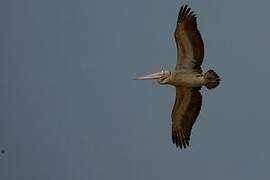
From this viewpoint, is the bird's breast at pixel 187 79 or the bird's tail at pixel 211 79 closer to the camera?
the bird's tail at pixel 211 79

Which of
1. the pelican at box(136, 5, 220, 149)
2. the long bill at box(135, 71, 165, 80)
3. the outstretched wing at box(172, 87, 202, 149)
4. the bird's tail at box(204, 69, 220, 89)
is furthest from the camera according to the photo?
the outstretched wing at box(172, 87, 202, 149)

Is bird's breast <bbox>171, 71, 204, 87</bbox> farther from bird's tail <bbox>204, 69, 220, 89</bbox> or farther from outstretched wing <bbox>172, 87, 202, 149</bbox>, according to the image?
outstretched wing <bbox>172, 87, 202, 149</bbox>

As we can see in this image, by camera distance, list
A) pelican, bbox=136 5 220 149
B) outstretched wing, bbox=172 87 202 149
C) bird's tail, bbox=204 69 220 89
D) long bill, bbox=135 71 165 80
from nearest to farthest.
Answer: bird's tail, bbox=204 69 220 89, pelican, bbox=136 5 220 149, long bill, bbox=135 71 165 80, outstretched wing, bbox=172 87 202 149

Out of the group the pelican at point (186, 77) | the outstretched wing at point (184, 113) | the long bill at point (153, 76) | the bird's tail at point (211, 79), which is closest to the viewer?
the bird's tail at point (211, 79)

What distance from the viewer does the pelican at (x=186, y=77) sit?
61.5ft

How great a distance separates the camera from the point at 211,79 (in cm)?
1828

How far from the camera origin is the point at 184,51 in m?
19.1

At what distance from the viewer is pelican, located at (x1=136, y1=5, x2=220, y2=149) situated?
61.5 feet

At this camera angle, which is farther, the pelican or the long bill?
the long bill

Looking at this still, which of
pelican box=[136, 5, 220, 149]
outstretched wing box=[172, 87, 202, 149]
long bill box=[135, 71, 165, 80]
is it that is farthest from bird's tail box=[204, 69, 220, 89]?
long bill box=[135, 71, 165, 80]

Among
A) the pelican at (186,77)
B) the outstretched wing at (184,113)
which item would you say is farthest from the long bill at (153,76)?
the outstretched wing at (184,113)

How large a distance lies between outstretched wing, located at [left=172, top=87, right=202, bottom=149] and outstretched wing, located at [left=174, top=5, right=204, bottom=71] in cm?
67

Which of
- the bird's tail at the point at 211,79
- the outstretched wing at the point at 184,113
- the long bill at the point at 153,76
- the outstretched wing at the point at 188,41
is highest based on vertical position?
the outstretched wing at the point at 188,41

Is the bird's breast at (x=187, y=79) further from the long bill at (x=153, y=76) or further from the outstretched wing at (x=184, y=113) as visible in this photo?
the outstretched wing at (x=184, y=113)
